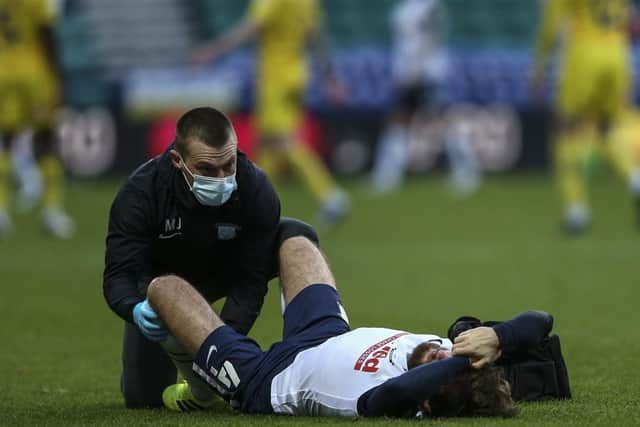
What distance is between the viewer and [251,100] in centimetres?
2005

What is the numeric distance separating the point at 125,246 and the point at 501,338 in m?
1.51

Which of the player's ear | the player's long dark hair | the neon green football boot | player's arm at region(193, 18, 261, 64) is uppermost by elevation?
the player's ear

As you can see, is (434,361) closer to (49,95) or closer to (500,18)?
(49,95)

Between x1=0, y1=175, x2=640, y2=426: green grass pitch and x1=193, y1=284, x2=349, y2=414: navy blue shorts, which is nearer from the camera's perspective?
x1=193, y1=284, x2=349, y2=414: navy blue shorts

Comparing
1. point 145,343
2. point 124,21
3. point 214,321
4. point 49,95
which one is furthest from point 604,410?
point 124,21

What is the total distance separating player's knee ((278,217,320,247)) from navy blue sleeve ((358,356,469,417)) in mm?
1033

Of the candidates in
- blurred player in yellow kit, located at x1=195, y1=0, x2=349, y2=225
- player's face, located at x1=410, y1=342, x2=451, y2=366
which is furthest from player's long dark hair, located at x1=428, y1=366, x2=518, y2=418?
blurred player in yellow kit, located at x1=195, y1=0, x2=349, y2=225

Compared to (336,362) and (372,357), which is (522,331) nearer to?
(372,357)

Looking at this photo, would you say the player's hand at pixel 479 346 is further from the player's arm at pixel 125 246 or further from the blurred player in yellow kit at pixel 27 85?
the blurred player in yellow kit at pixel 27 85

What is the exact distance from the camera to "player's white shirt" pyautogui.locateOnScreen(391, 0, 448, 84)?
748 inches

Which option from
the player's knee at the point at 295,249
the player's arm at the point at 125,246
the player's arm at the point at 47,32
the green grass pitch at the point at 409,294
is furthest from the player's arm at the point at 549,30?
the player's arm at the point at 125,246

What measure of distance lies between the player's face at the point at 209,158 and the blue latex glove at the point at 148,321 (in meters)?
0.53

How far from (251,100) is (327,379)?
1560cm

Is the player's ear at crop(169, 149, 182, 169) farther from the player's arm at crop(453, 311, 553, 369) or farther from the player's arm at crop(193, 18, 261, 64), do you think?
the player's arm at crop(193, 18, 261, 64)
